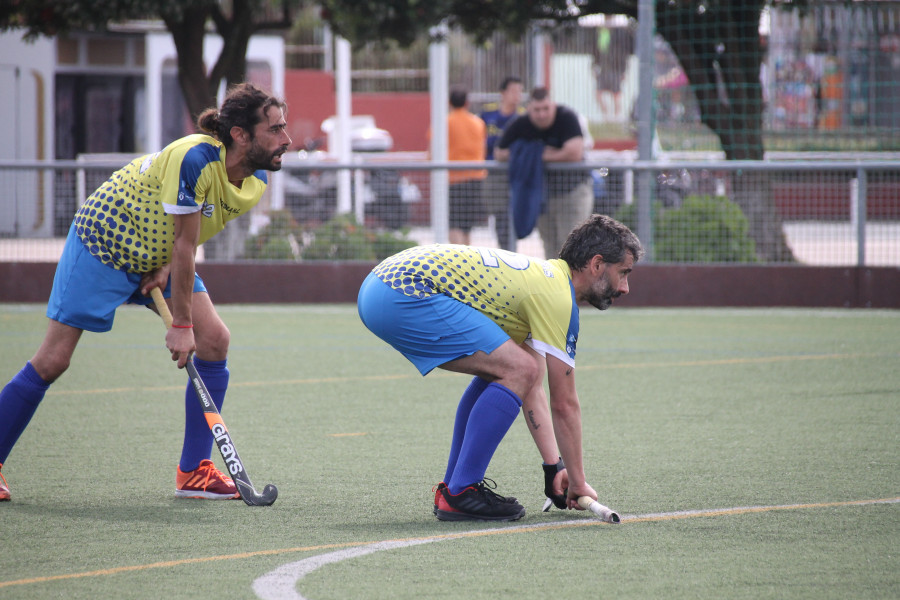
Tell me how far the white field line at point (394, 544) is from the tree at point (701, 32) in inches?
344

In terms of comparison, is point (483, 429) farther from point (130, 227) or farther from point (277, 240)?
point (277, 240)

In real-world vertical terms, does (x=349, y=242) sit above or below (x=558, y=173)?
below

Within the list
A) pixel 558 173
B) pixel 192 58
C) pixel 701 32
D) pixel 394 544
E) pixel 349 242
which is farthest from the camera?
pixel 192 58

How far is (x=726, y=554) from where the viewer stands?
3830mm

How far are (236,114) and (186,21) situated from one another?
934 cm

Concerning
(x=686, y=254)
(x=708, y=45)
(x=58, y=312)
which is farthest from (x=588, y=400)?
(x=708, y=45)

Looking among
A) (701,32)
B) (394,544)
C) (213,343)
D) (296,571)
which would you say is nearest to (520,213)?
(701,32)

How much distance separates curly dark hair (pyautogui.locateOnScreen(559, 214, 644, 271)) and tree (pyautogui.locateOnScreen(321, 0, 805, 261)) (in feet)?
28.5

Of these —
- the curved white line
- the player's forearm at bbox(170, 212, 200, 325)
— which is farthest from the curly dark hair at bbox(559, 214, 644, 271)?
the player's forearm at bbox(170, 212, 200, 325)

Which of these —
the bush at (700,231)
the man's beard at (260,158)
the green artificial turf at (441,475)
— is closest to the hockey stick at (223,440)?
the green artificial turf at (441,475)

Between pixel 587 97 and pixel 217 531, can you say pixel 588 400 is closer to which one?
pixel 217 531

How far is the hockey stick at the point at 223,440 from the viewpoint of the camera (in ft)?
15.0

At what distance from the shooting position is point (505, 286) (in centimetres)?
438

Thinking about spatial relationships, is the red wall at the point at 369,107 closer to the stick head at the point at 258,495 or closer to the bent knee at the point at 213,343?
the bent knee at the point at 213,343
